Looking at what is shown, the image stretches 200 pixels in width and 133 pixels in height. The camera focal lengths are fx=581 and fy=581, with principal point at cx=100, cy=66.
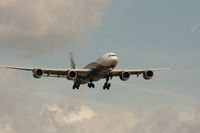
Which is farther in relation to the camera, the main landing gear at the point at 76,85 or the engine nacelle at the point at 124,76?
the main landing gear at the point at 76,85

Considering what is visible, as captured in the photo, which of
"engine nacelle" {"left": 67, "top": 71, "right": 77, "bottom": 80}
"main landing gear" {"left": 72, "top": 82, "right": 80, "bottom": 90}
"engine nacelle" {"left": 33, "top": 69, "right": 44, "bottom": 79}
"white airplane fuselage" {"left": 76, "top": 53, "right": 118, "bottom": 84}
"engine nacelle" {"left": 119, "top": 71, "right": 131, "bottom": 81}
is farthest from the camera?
"main landing gear" {"left": 72, "top": 82, "right": 80, "bottom": 90}

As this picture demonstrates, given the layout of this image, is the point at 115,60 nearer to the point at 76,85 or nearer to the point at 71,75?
the point at 71,75

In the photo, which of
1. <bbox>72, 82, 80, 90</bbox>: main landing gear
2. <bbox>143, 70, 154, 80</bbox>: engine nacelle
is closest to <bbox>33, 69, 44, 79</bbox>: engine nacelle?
<bbox>72, 82, 80, 90</bbox>: main landing gear

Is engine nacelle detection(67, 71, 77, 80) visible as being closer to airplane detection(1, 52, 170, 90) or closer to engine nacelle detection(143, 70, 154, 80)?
airplane detection(1, 52, 170, 90)

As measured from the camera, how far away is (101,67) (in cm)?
11450

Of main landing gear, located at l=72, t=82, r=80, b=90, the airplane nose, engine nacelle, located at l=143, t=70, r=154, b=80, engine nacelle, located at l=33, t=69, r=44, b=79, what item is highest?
the airplane nose

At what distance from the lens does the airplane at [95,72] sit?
11380cm

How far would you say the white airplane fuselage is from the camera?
370 feet

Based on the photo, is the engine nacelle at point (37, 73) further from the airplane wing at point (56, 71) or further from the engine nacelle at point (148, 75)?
the engine nacelle at point (148, 75)

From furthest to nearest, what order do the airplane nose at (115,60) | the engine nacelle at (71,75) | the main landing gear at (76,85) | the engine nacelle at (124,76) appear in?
the main landing gear at (76,85) < the engine nacelle at (124,76) < the engine nacelle at (71,75) < the airplane nose at (115,60)

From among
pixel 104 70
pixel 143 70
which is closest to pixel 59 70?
pixel 104 70

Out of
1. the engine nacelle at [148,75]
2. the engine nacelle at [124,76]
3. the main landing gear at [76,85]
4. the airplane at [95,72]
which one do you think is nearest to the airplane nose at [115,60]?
the airplane at [95,72]

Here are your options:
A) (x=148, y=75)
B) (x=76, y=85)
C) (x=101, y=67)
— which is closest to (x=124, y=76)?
(x=148, y=75)

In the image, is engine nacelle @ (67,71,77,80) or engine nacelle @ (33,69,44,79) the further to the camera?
engine nacelle @ (67,71,77,80)
